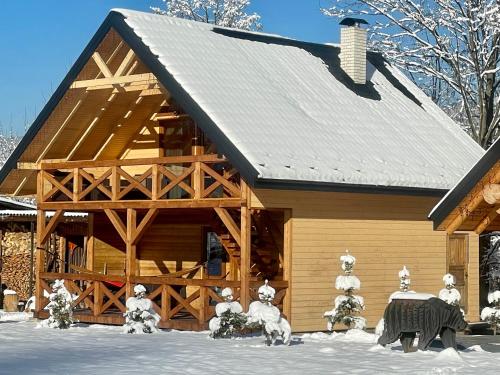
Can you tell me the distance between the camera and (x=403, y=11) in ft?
104

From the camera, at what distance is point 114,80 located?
21.7 meters

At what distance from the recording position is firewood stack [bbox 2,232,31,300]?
3150 centimetres

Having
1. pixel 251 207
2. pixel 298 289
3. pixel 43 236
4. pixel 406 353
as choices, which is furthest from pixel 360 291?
pixel 43 236

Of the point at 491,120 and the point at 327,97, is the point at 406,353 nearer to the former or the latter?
the point at 327,97

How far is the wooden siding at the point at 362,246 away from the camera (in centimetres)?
2052

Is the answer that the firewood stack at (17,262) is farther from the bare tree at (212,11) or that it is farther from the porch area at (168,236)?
the bare tree at (212,11)

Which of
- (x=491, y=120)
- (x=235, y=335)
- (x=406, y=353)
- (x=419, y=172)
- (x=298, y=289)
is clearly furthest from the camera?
(x=491, y=120)

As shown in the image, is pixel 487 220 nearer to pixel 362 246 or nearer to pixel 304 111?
pixel 362 246

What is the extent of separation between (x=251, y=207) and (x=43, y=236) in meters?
5.95

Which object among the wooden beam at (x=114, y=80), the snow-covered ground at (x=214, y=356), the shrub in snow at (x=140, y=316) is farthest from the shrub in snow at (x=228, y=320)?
the wooden beam at (x=114, y=80)

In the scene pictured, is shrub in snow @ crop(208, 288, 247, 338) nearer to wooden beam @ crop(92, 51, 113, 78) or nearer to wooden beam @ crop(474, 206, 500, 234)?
wooden beam @ crop(474, 206, 500, 234)

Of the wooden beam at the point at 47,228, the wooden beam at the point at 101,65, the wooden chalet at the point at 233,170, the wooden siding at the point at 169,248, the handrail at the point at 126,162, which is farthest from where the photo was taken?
the wooden siding at the point at 169,248

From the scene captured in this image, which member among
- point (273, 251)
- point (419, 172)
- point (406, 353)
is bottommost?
point (406, 353)

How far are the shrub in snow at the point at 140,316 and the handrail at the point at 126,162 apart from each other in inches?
96.7
